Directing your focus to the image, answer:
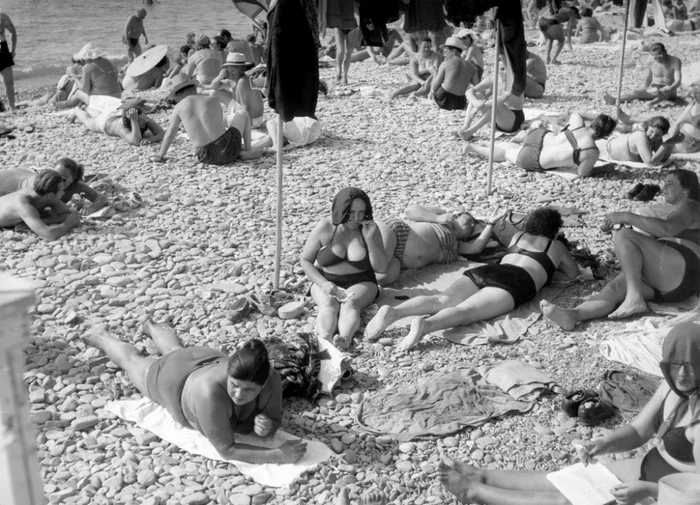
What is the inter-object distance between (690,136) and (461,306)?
16.5 feet

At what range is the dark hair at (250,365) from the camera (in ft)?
12.1

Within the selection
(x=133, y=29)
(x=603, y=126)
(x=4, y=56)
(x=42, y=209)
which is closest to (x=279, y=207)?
(x=42, y=209)

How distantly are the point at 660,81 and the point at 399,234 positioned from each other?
7210 mm

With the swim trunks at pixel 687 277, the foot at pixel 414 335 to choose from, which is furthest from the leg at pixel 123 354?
the swim trunks at pixel 687 277

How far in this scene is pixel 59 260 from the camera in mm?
6496

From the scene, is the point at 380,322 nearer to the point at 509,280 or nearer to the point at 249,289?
the point at 509,280

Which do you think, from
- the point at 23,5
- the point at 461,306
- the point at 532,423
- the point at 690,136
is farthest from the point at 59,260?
the point at 23,5

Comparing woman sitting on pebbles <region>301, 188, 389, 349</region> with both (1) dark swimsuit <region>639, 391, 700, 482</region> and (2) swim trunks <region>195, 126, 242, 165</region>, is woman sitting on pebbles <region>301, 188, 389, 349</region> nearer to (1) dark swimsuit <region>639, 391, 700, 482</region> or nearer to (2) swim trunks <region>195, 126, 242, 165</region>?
(1) dark swimsuit <region>639, 391, 700, 482</region>

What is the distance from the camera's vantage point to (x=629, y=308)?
5.41 metres

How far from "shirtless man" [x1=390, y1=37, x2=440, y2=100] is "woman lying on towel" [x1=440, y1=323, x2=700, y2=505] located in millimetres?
9025

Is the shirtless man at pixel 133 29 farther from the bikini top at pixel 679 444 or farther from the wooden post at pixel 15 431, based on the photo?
the wooden post at pixel 15 431

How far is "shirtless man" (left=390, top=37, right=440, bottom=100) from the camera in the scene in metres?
12.2

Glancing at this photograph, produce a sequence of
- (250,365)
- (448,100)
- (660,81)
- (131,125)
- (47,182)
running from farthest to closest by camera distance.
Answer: (660,81) < (448,100) < (131,125) < (47,182) < (250,365)

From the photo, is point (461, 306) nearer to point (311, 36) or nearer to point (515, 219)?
point (515, 219)
